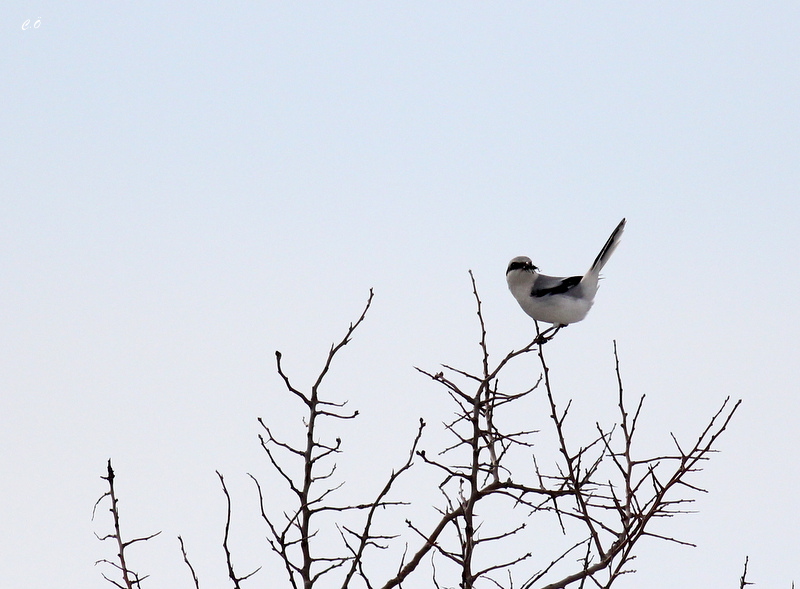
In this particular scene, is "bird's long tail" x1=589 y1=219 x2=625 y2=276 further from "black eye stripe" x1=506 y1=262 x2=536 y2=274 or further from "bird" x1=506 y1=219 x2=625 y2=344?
"black eye stripe" x1=506 y1=262 x2=536 y2=274

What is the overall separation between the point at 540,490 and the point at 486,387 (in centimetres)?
42

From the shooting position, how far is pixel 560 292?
5.96 meters

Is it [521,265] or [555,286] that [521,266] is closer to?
[521,265]

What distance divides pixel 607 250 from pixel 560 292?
1.51ft

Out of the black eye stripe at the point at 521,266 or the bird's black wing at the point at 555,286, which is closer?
the bird's black wing at the point at 555,286

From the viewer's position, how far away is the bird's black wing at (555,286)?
19.6ft

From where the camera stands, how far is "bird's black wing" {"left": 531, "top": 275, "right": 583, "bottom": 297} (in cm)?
599

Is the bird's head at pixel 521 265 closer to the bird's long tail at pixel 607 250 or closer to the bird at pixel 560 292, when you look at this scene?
the bird at pixel 560 292

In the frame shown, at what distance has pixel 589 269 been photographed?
610cm

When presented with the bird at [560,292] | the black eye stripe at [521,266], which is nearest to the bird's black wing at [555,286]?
the bird at [560,292]

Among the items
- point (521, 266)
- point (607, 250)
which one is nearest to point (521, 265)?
point (521, 266)

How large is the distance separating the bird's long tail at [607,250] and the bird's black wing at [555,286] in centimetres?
13

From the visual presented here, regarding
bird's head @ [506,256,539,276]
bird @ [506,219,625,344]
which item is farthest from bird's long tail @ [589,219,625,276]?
bird's head @ [506,256,539,276]

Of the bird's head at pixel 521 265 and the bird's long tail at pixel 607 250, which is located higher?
the bird's head at pixel 521 265
